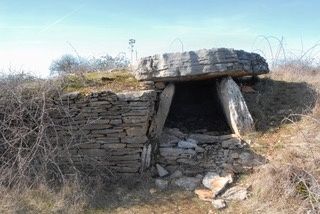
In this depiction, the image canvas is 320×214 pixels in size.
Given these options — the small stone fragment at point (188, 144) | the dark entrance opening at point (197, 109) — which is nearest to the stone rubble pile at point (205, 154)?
the small stone fragment at point (188, 144)

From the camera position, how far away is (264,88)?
24.8 feet

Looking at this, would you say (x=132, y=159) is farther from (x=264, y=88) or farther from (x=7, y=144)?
(x=264, y=88)

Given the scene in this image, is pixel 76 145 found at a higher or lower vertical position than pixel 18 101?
lower

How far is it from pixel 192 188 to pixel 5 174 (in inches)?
91.3

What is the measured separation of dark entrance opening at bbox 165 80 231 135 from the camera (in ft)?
23.5

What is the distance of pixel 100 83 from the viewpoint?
271 inches

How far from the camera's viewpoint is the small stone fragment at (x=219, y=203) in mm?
5067

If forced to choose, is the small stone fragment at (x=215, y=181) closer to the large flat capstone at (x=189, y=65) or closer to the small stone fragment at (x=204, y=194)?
the small stone fragment at (x=204, y=194)

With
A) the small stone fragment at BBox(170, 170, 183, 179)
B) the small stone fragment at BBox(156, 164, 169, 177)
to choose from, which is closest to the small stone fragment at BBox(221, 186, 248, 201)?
the small stone fragment at BBox(170, 170, 183, 179)

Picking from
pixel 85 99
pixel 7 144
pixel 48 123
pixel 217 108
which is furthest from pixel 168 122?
pixel 7 144

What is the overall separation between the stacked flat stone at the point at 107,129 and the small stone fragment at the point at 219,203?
1.31m

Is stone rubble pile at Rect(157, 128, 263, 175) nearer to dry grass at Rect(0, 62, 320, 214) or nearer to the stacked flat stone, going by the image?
dry grass at Rect(0, 62, 320, 214)

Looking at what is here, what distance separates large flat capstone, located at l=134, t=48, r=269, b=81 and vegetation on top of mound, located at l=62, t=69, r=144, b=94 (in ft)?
0.92

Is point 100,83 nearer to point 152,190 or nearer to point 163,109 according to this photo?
point 163,109
